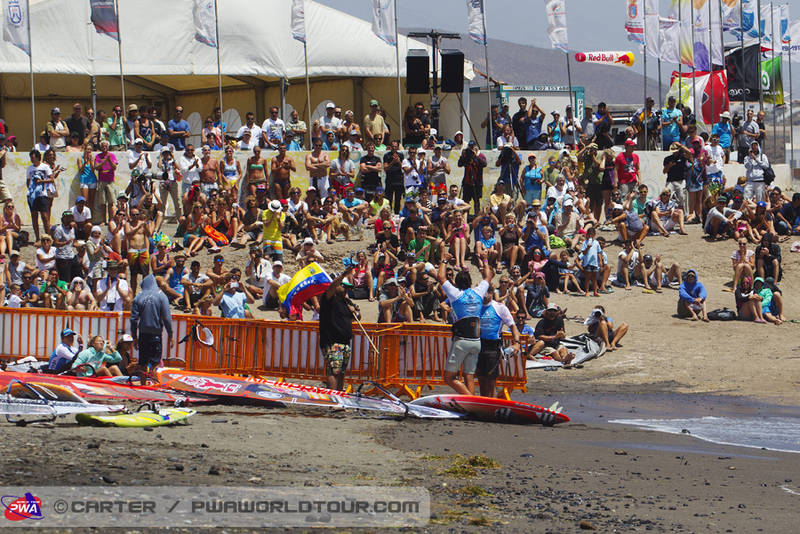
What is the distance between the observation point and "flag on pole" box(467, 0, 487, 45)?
26.0 m

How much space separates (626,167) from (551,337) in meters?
8.03

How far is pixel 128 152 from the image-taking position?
22516 mm

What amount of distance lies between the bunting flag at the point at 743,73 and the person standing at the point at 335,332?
947 inches

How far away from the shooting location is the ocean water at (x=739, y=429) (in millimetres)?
11148

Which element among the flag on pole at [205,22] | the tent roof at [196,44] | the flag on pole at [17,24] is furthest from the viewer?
the tent roof at [196,44]

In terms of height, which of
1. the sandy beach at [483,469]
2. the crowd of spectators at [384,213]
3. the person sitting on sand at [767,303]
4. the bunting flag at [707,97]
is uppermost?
the bunting flag at [707,97]

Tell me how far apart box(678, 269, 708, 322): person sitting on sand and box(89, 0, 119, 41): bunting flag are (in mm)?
13162

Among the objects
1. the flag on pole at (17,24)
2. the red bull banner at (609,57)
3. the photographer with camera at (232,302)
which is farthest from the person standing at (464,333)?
the red bull banner at (609,57)

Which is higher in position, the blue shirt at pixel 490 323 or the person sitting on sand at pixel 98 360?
the blue shirt at pixel 490 323

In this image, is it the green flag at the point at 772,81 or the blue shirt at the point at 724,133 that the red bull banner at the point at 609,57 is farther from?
the blue shirt at the point at 724,133

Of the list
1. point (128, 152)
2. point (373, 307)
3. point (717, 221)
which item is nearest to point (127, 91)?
point (128, 152)

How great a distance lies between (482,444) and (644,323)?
8.79 metres

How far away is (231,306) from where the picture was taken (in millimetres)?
16500

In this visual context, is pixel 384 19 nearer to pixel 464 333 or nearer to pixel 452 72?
pixel 452 72
